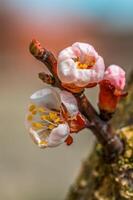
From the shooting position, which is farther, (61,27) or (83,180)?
(61,27)

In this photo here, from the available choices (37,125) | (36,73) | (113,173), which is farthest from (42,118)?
(36,73)

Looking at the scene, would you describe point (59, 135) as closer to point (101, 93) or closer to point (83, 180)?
point (101, 93)

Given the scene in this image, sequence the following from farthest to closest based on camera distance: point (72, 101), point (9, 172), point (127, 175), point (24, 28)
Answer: point (24, 28)
point (9, 172)
point (127, 175)
point (72, 101)

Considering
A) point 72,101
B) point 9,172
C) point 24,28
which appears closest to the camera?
point 72,101

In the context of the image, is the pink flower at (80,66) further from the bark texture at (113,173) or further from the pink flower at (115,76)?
the bark texture at (113,173)

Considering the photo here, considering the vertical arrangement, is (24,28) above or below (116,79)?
below

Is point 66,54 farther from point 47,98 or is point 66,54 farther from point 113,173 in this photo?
point 113,173

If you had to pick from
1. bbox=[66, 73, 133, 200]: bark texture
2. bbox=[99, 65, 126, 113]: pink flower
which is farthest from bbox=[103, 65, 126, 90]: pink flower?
bbox=[66, 73, 133, 200]: bark texture

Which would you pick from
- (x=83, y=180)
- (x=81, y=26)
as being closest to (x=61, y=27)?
(x=81, y=26)
